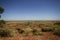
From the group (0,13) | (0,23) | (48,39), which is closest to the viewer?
(48,39)

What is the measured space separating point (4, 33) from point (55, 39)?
11.4 ft

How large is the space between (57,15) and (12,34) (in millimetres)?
3248

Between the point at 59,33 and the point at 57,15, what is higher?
the point at 57,15

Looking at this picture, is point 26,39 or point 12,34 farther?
point 12,34

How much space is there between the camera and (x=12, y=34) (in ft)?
29.6

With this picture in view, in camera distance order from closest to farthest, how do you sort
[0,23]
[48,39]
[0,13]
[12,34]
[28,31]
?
[48,39] < [12,34] < [28,31] < [0,13] < [0,23]

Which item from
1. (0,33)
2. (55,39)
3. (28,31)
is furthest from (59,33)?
(0,33)

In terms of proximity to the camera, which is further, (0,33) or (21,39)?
(0,33)

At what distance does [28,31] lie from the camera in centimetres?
1053

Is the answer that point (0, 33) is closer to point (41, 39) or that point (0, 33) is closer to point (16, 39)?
point (16, 39)

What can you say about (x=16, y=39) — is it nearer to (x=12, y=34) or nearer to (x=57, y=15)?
(x=12, y=34)

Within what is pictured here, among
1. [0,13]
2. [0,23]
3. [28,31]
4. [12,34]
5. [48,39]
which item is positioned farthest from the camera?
[0,23]

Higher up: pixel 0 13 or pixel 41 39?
pixel 0 13

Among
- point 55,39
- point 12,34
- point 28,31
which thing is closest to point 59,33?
point 55,39
